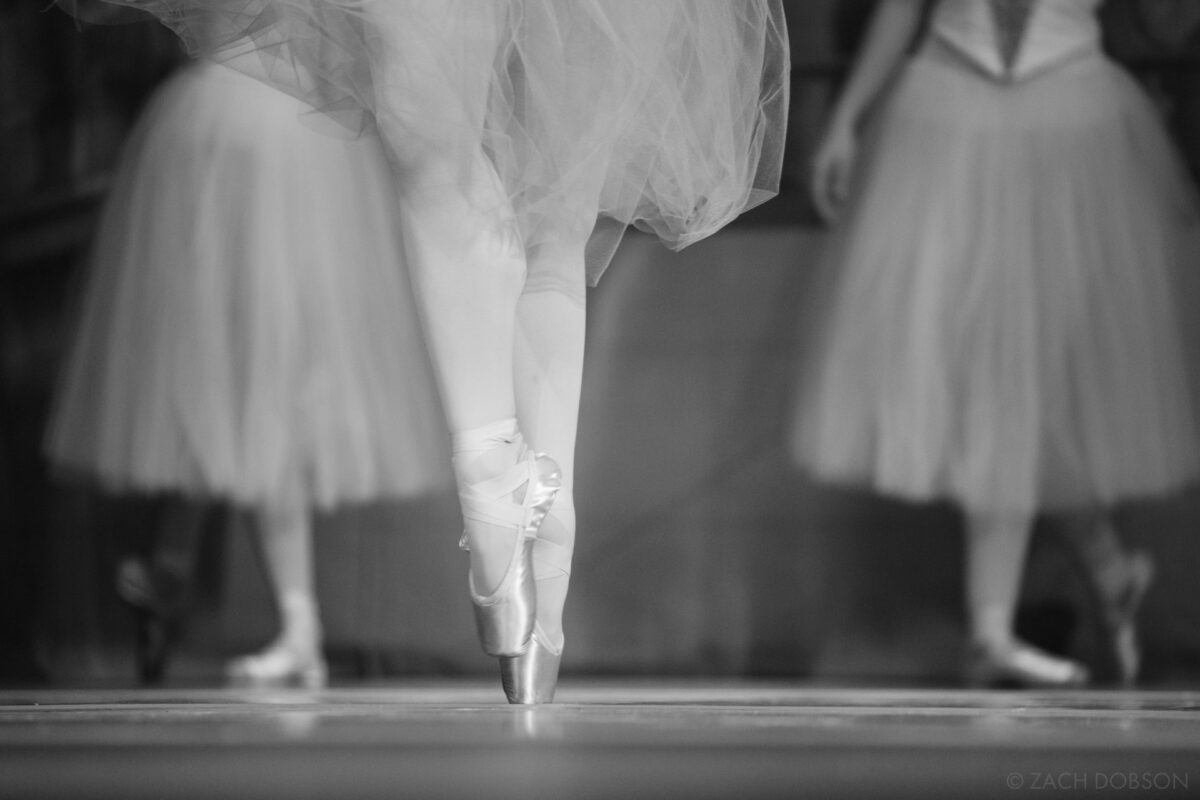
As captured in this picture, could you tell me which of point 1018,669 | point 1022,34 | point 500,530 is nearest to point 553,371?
point 500,530

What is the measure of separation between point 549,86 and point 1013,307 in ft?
3.61

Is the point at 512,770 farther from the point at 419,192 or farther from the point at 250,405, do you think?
the point at 250,405

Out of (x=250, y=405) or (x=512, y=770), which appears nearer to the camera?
(x=512, y=770)

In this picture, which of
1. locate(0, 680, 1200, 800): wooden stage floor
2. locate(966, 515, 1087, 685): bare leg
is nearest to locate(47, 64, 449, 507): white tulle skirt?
locate(966, 515, 1087, 685): bare leg

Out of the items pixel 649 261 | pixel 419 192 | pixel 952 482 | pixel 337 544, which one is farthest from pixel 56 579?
pixel 419 192

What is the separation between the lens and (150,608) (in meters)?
2.18

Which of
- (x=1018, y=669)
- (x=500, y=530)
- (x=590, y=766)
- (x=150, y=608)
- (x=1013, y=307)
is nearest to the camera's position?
(x=590, y=766)

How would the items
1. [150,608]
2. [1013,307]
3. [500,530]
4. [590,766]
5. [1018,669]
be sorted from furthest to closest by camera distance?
[150,608] < [1013,307] < [1018,669] < [500,530] < [590,766]

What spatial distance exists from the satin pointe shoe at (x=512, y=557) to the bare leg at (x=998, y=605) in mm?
1063

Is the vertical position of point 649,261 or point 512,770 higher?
point 649,261

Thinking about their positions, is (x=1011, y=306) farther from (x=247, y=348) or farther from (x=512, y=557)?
(x=512, y=557)

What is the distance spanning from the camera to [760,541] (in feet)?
7.45

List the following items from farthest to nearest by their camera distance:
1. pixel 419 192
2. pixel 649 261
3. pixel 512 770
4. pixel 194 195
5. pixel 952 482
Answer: pixel 649 261, pixel 194 195, pixel 952 482, pixel 419 192, pixel 512 770

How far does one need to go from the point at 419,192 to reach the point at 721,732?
0.51 meters
